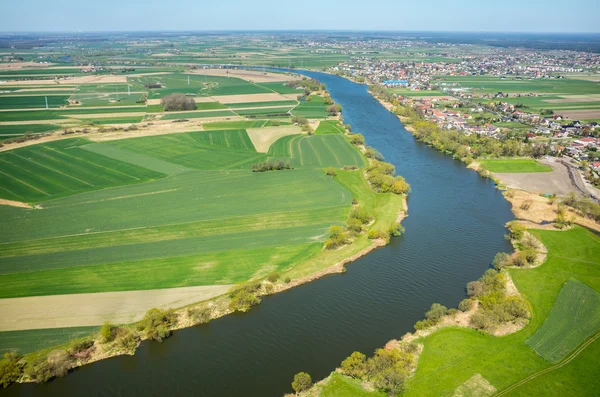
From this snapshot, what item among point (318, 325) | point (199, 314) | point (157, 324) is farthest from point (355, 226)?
point (157, 324)

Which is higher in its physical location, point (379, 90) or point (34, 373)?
point (379, 90)

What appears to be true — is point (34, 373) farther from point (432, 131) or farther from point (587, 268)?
point (432, 131)

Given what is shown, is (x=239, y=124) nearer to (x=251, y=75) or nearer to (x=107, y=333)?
(x=107, y=333)

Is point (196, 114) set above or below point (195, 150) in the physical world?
above

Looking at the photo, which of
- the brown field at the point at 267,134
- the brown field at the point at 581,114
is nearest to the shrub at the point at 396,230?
the brown field at the point at 267,134

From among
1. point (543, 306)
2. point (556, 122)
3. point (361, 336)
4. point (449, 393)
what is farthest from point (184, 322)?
point (556, 122)

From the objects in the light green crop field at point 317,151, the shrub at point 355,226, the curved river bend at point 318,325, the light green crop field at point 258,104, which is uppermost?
the light green crop field at point 258,104

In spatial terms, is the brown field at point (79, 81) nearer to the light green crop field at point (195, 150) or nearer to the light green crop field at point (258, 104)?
the light green crop field at point (258, 104)
